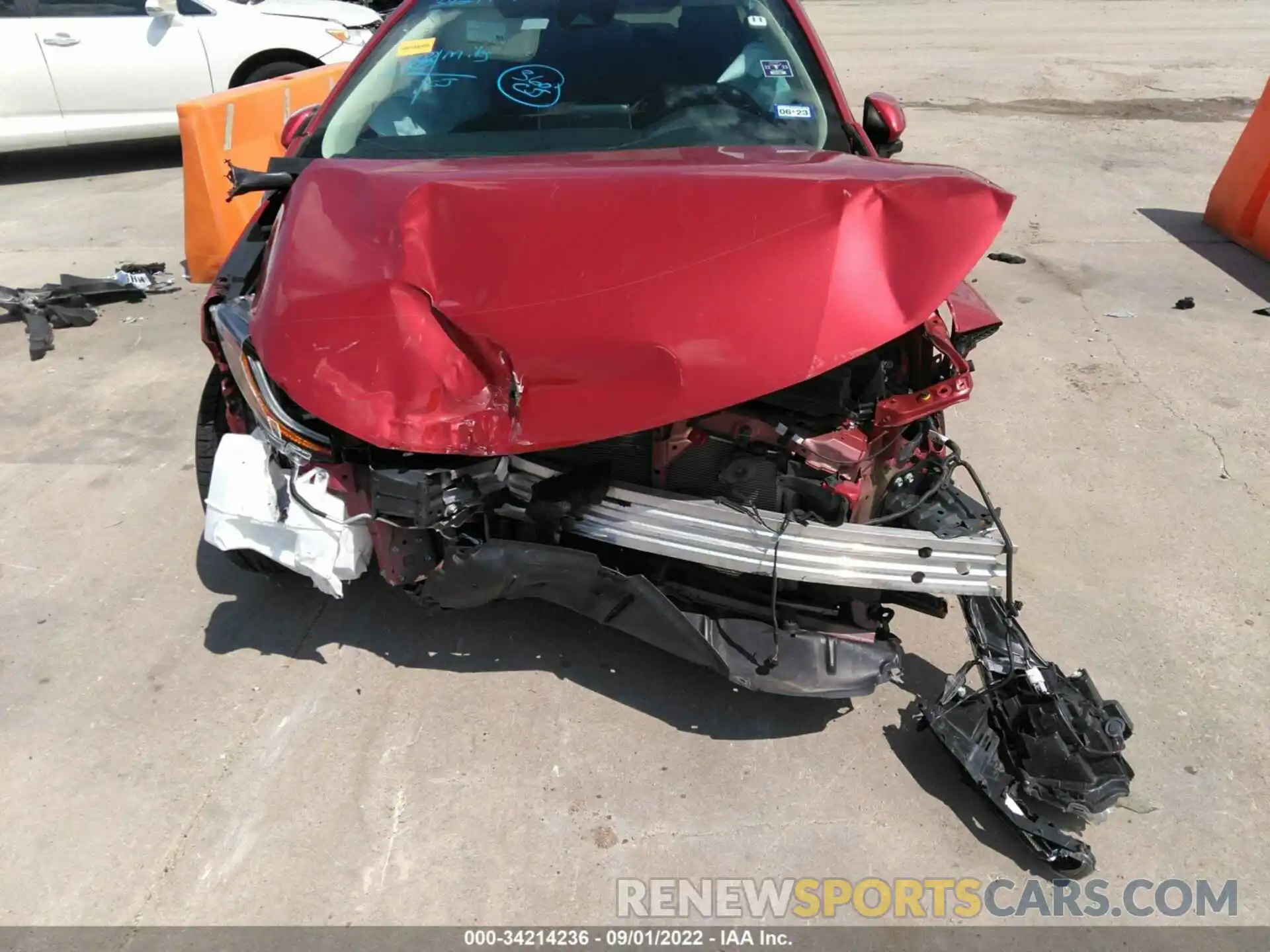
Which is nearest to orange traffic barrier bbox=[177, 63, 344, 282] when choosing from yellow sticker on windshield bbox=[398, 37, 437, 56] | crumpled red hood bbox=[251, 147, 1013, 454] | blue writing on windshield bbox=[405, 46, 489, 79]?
yellow sticker on windshield bbox=[398, 37, 437, 56]

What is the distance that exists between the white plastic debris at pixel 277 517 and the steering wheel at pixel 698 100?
5.48 feet

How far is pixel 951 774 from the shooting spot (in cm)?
251

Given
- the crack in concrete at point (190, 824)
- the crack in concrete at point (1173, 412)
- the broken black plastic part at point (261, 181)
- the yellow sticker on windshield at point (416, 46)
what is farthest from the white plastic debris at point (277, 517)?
the crack in concrete at point (1173, 412)

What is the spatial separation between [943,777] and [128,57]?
26.9 ft

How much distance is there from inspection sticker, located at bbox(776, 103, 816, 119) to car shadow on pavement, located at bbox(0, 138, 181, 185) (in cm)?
699

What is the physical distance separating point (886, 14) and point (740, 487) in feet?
54.9

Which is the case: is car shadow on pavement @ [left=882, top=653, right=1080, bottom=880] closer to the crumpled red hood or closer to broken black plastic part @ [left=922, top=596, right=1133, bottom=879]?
broken black plastic part @ [left=922, top=596, right=1133, bottom=879]

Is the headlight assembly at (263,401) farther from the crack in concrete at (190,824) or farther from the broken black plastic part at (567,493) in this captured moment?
the crack in concrete at (190,824)

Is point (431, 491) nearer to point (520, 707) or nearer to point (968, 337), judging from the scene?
point (520, 707)

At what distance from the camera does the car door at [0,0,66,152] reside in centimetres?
722

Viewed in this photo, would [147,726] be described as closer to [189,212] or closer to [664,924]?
[664,924]

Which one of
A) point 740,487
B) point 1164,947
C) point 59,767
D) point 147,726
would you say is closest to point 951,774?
point 1164,947

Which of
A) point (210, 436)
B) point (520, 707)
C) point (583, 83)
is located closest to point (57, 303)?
point (210, 436)

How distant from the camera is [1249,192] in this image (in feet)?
20.5
